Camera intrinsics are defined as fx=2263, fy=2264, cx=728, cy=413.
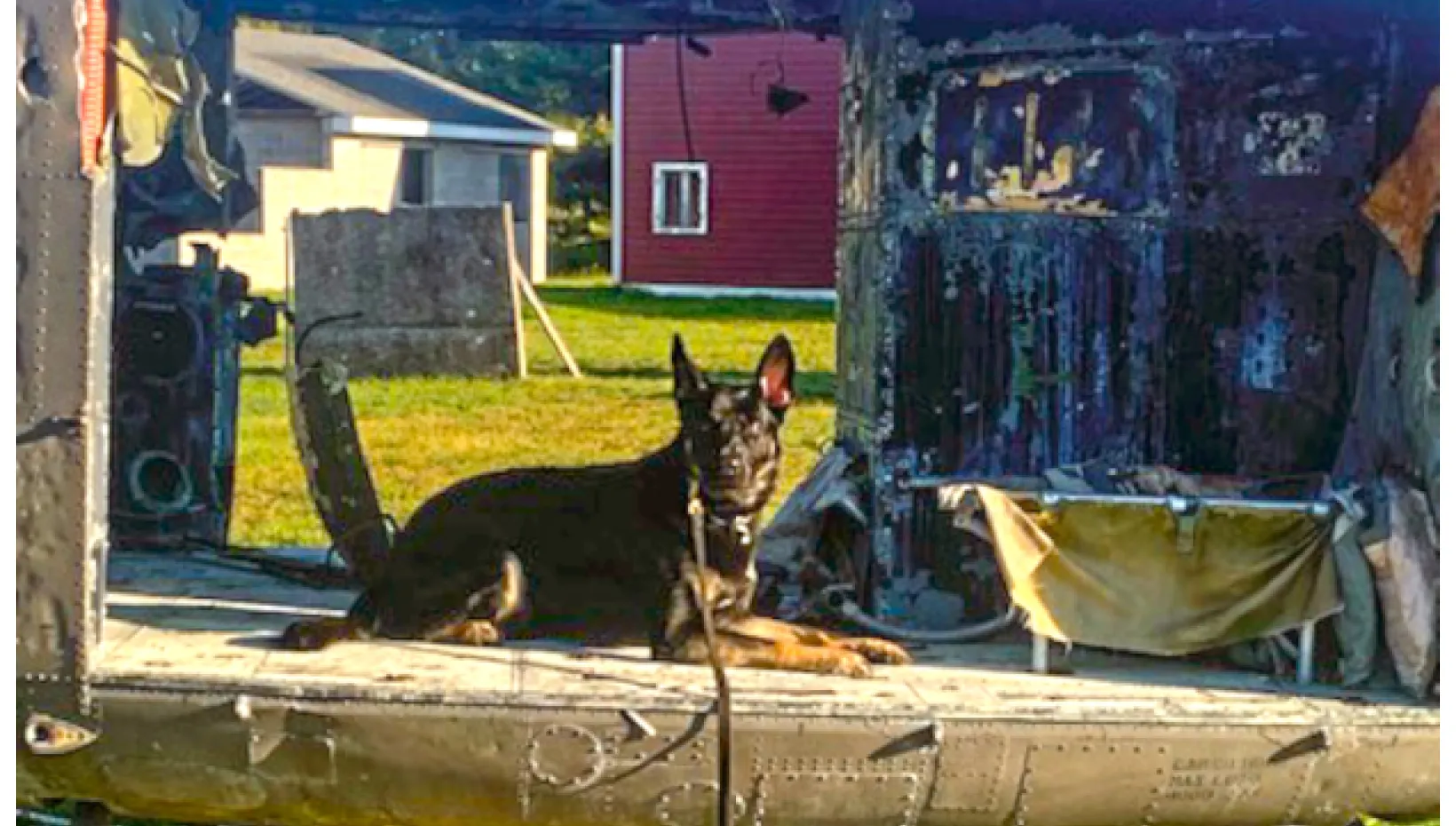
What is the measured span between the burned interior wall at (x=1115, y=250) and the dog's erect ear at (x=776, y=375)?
2.42 feet

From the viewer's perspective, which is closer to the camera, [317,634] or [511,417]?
[317,634]

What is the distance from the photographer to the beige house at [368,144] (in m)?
31.6

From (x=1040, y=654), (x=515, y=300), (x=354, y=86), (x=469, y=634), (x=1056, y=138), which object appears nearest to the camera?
(x=1040, y=654)

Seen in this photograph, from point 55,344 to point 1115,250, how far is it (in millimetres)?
3174

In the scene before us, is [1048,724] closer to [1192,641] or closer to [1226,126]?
[1192,641]

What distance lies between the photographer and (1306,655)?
6273mm

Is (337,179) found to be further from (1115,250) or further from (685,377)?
(685,377)

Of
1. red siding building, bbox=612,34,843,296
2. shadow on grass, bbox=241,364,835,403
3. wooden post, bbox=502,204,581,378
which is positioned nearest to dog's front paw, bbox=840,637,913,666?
shadow on grass, bbox=241,364,835,403

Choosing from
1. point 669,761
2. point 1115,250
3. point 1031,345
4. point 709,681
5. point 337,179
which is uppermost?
point 337,179

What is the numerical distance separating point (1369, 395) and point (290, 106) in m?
27.7

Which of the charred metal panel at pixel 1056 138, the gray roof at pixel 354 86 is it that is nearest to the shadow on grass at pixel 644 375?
the charred metal panel at pixel 1056 138

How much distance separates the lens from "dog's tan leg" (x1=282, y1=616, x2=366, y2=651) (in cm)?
638

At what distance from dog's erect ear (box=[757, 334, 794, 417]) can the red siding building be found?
24414mm

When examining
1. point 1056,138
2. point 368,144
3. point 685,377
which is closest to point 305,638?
point 685,377
